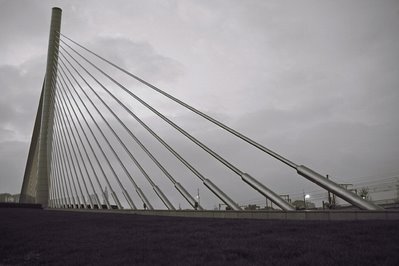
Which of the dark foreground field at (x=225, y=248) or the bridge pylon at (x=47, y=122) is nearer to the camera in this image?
the dark foreground field at (x=225, y=248)

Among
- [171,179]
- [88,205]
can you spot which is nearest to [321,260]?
[171,179]

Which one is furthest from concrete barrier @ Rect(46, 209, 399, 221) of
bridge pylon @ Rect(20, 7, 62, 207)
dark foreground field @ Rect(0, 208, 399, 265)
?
bridge pylon @ Rect(20, 7, 62, 207)

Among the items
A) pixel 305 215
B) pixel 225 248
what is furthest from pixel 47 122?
pixel 225 248

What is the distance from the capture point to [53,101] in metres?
31.4

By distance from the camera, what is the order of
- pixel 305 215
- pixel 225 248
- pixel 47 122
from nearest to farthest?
pixel 225 248, pixel 305 215, pixel 47 122

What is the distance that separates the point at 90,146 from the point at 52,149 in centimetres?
1328

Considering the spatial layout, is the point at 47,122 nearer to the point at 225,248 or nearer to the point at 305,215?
the point at 305,215

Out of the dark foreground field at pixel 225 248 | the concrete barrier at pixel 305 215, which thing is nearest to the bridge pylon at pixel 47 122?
the concrete barrier at pixel 305 215

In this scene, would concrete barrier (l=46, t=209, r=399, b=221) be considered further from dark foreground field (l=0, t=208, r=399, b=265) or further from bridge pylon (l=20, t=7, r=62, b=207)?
bridge pylon (l=20, t=7, r=62, b=207)

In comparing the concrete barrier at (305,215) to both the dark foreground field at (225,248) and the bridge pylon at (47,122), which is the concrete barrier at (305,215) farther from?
the bridge pylon at (47,122)

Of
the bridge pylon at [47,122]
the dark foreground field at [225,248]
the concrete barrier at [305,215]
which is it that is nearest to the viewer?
the dark foreground field at [225,248]

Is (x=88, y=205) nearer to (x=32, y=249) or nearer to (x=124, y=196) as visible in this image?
(x=124, y=196)

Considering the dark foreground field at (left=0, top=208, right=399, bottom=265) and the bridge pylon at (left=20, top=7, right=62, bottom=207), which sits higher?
the bridge pylon at (left=20, top=7, right=62, bottom=207)

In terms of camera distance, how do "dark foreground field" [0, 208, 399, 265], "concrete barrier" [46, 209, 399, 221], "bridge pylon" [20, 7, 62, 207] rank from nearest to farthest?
"dark foreground field" [0, 208, 399, 265], "concrete barrier" [46, 209, 399, 221], "bridge pylon" [20, 7, 62, 207]
